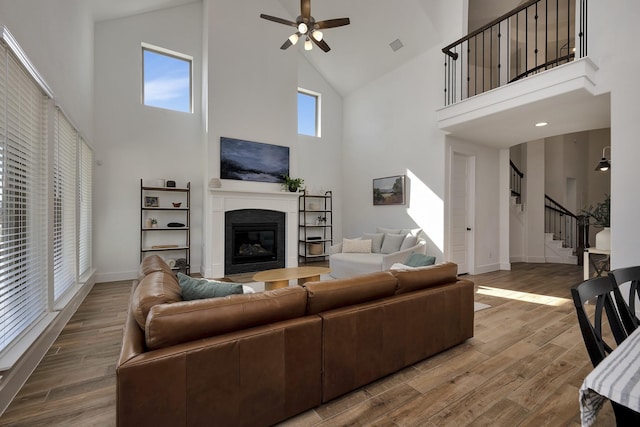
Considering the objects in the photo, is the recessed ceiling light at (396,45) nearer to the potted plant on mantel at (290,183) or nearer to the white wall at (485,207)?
the white wall at (485,207)

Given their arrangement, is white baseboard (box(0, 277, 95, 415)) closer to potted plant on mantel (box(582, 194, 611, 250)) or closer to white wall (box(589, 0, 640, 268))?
white wall (box(589, 0, 640, 268))

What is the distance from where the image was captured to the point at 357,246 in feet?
18.1

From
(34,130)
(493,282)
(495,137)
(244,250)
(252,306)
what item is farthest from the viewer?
(244,250)

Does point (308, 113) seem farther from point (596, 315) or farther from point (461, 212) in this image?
point (596, 315)

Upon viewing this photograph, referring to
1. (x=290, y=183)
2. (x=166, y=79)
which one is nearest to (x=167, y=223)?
(x=290, y=183)

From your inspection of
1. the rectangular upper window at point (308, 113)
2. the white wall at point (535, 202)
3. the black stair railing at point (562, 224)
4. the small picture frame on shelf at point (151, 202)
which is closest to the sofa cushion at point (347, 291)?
the small picture frame on shelf at point (151, 202)

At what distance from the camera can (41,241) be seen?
256 cm

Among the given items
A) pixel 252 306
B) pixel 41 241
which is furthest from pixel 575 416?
pixel 41 241

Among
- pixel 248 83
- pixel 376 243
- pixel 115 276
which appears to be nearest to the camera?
pixel 115 276

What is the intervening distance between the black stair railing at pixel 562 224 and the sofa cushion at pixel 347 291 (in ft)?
24.4

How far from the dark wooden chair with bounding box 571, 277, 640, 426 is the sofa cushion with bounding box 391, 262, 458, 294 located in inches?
44.1

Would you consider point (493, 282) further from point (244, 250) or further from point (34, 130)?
point (34, 130)

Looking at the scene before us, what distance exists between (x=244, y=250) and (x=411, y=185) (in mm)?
3585

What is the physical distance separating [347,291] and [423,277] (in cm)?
79
